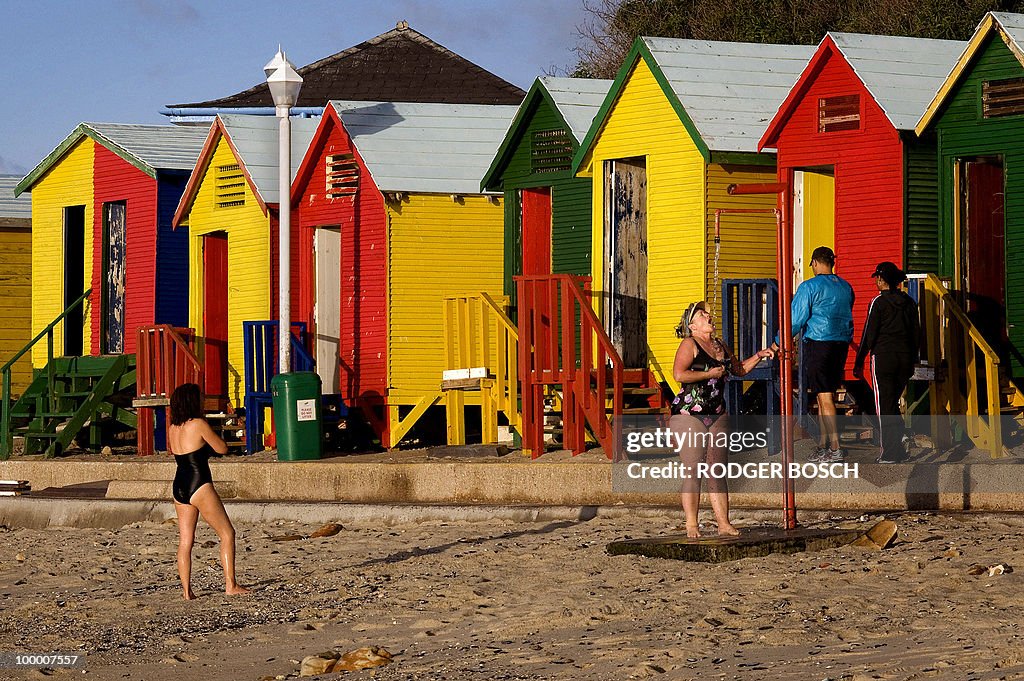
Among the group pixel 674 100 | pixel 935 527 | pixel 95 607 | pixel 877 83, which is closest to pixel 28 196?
pixel 674 100

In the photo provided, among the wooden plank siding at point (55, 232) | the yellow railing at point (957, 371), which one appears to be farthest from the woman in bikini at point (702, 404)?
the wooden plank siding at point (55, 232)

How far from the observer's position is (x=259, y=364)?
830 inches

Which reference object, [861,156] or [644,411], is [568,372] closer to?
[644,411]

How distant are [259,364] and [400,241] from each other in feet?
7.86

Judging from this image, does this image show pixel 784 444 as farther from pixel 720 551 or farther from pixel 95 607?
pixel 95 607

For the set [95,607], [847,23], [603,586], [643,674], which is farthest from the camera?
[847,23]

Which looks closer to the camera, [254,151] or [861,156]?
[861,156]

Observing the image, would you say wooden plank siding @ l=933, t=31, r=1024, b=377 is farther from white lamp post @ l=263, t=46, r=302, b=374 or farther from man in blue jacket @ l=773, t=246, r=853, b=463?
white lamp post @ l=263, t=46, r=302, b=374

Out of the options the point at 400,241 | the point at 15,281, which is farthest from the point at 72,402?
the point at 400,241

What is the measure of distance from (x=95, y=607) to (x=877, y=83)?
904cm

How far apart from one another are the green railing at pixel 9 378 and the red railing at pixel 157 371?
63.5 inches

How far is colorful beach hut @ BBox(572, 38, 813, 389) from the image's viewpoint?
17172 millimetres

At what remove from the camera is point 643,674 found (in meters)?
8.06

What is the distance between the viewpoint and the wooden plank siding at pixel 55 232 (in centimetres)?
2508
